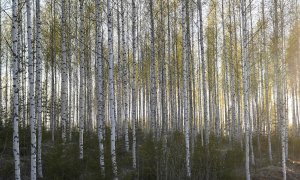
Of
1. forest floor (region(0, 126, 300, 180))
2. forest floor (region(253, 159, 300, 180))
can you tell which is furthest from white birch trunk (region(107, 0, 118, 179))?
forest floor (region(253, 159, 300, 180))

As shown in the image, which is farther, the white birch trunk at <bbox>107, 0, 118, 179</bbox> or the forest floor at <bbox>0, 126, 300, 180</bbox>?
the forest floor at <bbox>0, 126, 300, 180</bbox>

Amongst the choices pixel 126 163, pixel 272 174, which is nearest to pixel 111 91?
pixel 126 163

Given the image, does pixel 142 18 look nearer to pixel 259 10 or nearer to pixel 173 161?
pixel 259 10

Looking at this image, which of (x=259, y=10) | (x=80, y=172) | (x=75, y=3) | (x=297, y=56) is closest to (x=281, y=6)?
(x=259, y=10)

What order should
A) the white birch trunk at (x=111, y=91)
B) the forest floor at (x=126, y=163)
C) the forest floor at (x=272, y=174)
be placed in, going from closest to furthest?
the white birch trunk at (x=111, y=91) < the forest floor at (x=126, y=163) < the forest floor at (x=272, y=174)

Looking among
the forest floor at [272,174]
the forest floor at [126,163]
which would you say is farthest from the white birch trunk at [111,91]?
the forest floor at [272,174]

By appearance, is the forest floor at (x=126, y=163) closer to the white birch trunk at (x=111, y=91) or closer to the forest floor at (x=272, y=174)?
the forest floor at (x=272, y=174)

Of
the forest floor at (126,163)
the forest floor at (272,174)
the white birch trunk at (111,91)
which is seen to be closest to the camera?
the white birch trunk at (111,91)

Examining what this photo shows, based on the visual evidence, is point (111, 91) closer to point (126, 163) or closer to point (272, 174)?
point (126, 163)

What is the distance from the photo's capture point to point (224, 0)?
19562mm

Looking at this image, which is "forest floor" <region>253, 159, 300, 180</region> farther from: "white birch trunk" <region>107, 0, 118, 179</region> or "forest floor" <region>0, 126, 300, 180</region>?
"white birch trunk" <region>107, 0, 118, 179</region>

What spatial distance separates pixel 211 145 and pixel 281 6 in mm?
6550

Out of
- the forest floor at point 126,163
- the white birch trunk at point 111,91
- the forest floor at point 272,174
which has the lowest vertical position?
the forest floor at point 272,174

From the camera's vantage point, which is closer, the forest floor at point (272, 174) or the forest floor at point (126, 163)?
the forest floor at point (126, 163)
